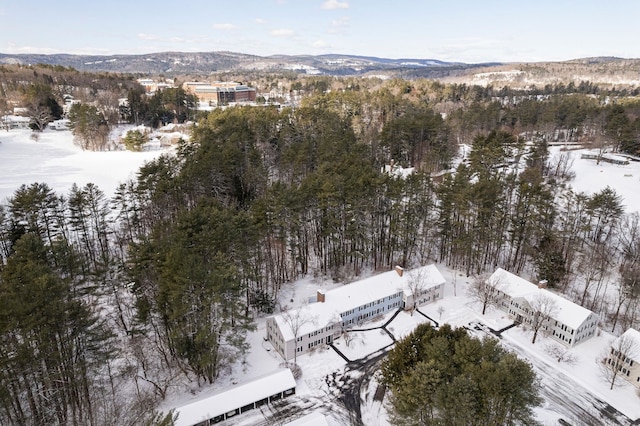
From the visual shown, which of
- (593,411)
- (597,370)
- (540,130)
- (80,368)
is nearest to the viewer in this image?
(80,368)

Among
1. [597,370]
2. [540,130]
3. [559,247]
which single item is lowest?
[597,370]

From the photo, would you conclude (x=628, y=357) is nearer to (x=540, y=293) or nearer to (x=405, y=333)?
(x=540, y=293)

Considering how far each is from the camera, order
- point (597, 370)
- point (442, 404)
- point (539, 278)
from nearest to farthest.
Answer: point (442, 404)
point (597, 370)
point (539, 278)

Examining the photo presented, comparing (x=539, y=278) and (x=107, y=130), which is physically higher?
(x=107, y=130)

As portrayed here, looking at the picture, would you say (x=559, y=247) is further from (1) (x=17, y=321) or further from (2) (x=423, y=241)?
(1) (x=17, y=321)

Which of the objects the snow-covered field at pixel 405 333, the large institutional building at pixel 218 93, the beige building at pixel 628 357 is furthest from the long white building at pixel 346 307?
the large institutional building at pixel 218 93

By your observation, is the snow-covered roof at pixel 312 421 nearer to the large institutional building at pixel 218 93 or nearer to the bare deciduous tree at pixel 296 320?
the bare deciduous tree at pixel 296 320

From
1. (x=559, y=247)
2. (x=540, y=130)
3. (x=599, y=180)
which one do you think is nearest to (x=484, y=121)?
(x=540, y=130)

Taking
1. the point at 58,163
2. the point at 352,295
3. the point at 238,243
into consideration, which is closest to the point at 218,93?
the point at 58,163
